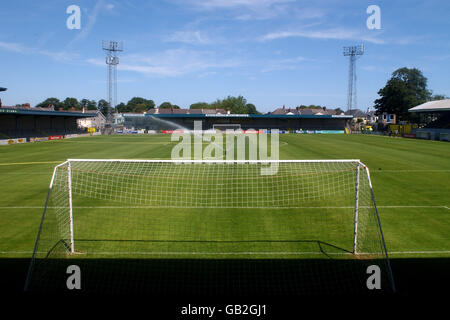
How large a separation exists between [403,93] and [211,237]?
91.4 metres

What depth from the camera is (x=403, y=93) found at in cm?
8456

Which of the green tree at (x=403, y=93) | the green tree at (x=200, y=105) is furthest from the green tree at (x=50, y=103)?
the green tree at (x=403, y=93)

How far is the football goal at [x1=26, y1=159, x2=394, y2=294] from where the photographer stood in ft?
21.6

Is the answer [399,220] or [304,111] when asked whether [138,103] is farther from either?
[399,220]

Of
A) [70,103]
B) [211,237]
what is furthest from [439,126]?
[70,103]

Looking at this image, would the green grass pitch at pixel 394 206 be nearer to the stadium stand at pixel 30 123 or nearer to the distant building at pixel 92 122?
the stadium stand at pixel 30 123

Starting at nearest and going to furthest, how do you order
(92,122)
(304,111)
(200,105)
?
(92,122), (304,111), (200,105)

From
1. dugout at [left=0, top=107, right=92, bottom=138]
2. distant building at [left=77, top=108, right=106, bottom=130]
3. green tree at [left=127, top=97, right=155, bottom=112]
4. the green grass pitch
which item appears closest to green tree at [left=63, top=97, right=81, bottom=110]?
green tree at [left=127, top=97, right=155, bottom=112]

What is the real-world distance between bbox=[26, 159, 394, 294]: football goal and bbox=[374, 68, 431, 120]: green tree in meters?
82.6
